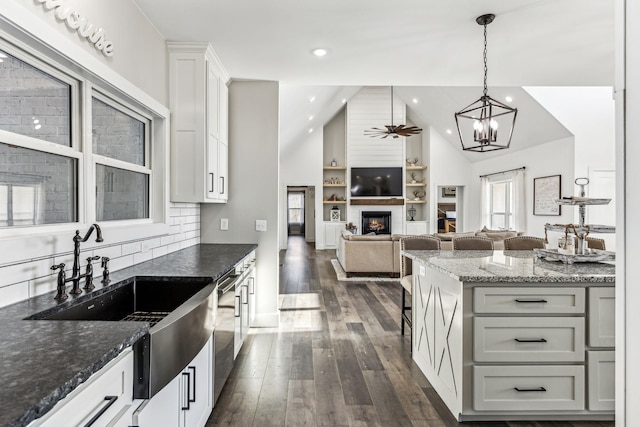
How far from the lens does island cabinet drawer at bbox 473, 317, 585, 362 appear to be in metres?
2.03

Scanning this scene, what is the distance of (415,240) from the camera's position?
3.65m

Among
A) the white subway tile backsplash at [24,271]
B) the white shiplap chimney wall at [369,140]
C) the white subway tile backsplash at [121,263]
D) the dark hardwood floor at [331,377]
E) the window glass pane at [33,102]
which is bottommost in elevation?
the dark hardwood floor at [331,377]

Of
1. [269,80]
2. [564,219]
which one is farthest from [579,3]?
[564,219]

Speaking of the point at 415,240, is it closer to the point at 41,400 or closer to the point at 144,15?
the point at 144,15

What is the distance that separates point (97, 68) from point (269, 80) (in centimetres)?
211

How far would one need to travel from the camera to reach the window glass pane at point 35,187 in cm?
146

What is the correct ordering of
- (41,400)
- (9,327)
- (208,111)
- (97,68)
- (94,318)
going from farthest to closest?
(208,111), (97,68), (94,318), (9,327), (41,400)

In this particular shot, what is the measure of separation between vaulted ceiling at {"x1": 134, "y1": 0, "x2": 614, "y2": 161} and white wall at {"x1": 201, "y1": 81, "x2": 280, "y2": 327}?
0.82ft

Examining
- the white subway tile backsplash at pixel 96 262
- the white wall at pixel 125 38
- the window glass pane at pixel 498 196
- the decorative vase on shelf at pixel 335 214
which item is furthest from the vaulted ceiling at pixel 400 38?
the decorative vase on shelf at pixel 335 214

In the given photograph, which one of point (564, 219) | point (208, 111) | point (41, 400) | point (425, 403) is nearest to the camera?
point (41, 400)

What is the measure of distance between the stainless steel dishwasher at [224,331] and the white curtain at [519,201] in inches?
301

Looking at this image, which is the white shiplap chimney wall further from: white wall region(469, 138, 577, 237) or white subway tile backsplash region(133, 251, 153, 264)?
white subway tile backsplash region(133, 251, 153, 264)

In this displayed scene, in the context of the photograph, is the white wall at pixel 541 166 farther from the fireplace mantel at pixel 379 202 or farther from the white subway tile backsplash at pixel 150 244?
the white subway tile backsplash at pixel 150 244

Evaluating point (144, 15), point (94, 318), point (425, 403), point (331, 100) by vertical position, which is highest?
point (331, 100)
